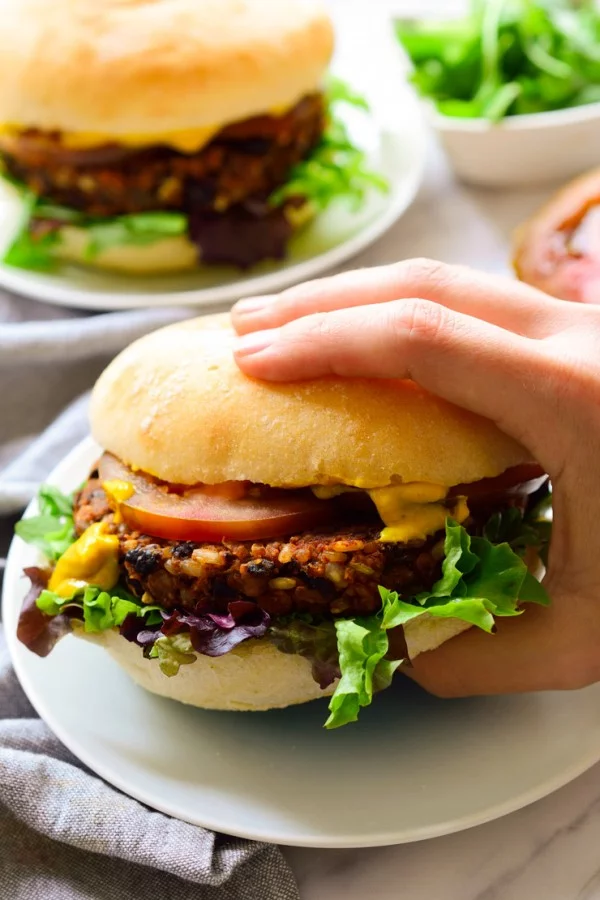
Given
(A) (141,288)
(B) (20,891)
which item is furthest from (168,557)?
(A) (141,288)

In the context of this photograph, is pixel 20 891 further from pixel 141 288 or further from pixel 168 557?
pixel 141 288

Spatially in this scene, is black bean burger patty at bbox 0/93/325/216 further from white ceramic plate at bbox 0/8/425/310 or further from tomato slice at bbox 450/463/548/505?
tomato slice at bbox 450/463/548/505

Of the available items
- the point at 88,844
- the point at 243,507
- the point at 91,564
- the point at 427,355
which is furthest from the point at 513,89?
the point at 88,844

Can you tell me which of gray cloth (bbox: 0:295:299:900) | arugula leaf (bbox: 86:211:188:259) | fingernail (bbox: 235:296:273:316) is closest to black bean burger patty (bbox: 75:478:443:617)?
gray cloth (bbox: 0:295:299:900)

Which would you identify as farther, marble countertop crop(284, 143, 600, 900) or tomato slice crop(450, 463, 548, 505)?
tomato slice crop(450, 463, 548, 505)

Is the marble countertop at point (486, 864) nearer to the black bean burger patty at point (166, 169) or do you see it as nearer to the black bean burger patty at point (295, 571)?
the black bean burger patty at point (295, 571)

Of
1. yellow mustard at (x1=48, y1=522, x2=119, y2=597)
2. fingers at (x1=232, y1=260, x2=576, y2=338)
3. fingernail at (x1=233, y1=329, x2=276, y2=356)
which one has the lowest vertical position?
yellow mustard at (x1=48, y1=522, x2=119, y2=597)
